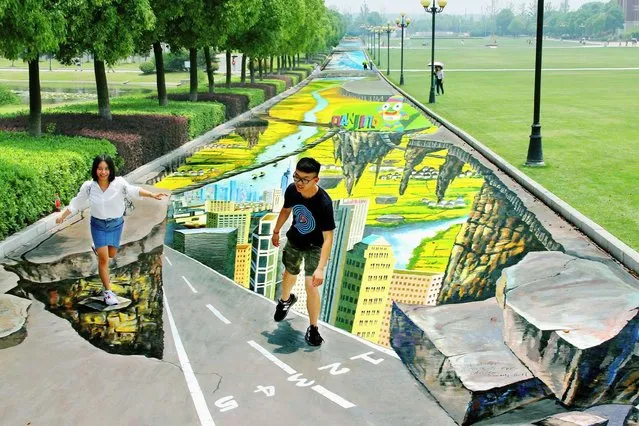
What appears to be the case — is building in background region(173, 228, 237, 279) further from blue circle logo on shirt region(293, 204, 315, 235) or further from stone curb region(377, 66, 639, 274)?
stone curb region(377, 66, 639, 274)

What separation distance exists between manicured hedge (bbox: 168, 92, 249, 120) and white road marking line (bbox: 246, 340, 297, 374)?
23.2 meters

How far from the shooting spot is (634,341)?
274 inches

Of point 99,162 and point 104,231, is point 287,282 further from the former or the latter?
point 99,162

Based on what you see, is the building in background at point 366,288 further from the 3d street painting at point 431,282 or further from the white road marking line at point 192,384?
the white road marking line at point 192,384

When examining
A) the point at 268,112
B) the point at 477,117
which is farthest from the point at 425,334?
the point at 268,112

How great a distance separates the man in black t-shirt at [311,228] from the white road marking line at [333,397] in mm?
914

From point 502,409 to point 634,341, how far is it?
5.46 ft

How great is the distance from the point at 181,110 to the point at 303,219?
59.0 feet

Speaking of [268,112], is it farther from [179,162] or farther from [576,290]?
[576,290]

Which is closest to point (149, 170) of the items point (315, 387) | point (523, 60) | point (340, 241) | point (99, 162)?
point (340, 241)

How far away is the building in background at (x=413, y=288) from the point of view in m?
8.77

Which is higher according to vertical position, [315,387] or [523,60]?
[523,60]

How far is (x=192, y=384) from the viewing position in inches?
250

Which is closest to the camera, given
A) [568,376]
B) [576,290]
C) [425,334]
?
[568,376]
